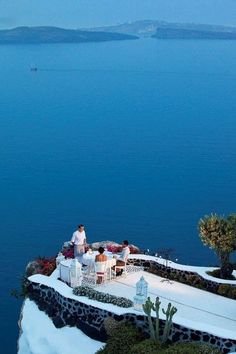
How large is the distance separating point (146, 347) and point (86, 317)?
2.41 metres

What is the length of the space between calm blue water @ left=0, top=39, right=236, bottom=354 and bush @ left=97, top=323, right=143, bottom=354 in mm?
11499

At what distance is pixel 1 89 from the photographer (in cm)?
10788

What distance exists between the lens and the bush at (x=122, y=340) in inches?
627

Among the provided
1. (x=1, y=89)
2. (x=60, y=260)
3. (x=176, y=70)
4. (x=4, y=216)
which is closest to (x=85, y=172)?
(x=4, y=216)

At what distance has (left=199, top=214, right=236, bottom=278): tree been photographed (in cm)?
1873

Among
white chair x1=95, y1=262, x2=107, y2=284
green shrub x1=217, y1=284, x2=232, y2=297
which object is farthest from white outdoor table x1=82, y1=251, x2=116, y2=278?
green shrub x1=217, y1=284, x2=232, y2=297

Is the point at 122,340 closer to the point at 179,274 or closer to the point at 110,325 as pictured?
the point at 110,325

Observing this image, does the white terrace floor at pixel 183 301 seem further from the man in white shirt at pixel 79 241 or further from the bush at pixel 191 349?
the man in white shirt at pixel 79 241

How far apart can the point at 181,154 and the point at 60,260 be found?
39.3m

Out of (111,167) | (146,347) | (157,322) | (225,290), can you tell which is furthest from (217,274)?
(111,167)

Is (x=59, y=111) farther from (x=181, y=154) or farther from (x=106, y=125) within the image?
(x=181, y=154)

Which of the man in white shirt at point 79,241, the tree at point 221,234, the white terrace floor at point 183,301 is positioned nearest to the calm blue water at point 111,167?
the man in white shirt at point 79,241

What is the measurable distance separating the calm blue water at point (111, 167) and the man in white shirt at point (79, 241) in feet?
28.7

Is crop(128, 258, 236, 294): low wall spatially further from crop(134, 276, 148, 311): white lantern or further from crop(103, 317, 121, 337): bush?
crop(103, 317, 121, 337): bush
